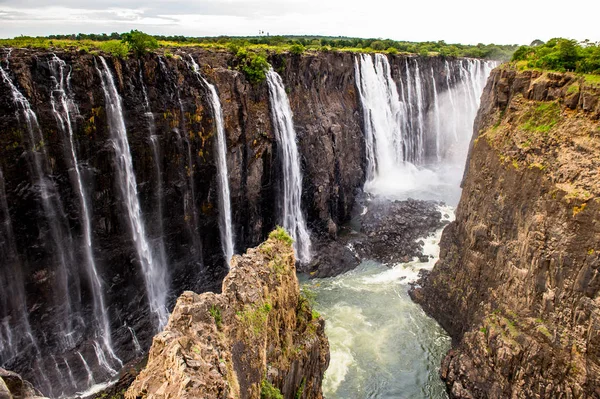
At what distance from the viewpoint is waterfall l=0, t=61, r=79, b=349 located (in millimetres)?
19453

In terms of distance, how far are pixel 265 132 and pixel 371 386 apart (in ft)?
57.3

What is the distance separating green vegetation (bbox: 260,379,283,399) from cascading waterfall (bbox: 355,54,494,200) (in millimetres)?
31699

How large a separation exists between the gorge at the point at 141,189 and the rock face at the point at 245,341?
10.1 meters

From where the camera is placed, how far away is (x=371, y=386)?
1964 cm

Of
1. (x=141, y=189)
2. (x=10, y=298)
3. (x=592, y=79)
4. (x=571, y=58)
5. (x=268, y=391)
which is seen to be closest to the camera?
(x=268, y=391)

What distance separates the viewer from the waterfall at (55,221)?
19.5 meters

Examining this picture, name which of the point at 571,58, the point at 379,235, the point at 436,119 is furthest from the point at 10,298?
the point at 436,119

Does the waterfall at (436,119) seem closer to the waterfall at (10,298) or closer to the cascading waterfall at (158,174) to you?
the cascading waterfall at (158,174)

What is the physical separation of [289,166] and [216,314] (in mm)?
22642

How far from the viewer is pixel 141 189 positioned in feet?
78.0

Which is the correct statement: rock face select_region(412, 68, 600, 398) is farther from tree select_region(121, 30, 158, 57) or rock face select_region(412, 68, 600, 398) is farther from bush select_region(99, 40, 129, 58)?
bush select_region(99, 40, 129, 58)

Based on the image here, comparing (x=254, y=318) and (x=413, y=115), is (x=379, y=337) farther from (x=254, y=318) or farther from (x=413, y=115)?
(x=413, y=115)

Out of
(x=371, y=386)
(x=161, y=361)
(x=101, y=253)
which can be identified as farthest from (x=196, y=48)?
(x=161, y=361)

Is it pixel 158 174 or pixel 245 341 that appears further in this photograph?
pixel 158 174
